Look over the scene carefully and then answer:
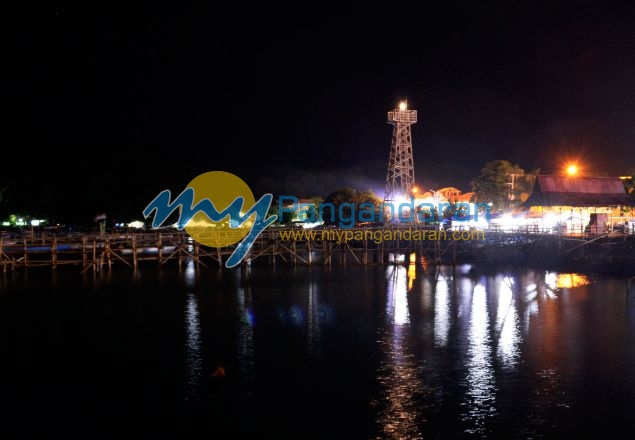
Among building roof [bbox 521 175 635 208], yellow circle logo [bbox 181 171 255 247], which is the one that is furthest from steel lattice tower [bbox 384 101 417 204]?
building roof [bbox 521 175 635 208]

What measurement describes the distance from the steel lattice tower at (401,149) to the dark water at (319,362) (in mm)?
30285

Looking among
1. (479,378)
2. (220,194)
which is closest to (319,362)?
(479,378)

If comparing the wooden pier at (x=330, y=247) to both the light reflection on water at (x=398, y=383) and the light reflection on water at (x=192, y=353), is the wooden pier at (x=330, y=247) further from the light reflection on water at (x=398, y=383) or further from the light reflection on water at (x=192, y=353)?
the light reflection on water at (x=398, y=383)

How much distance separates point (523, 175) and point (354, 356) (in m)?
45.2

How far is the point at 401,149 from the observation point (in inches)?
2202

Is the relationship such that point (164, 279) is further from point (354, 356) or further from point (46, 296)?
point (354, 356)

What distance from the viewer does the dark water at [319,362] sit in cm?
1143

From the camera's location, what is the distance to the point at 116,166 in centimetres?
6141

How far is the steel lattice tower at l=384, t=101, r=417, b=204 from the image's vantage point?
55.0m

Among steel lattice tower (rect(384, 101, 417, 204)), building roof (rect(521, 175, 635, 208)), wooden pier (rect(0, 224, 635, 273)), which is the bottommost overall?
wooden pier (rect(0, 224, 635, 273))

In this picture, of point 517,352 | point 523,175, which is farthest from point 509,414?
point 523,175

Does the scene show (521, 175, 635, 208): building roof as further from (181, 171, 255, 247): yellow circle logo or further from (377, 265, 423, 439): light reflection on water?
(377, 265, 423, 439): light reflection on water

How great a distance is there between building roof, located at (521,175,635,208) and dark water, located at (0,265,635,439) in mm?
16349

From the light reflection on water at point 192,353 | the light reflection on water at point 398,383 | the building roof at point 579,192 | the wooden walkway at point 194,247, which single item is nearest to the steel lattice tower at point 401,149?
the building roof at point 579,192
